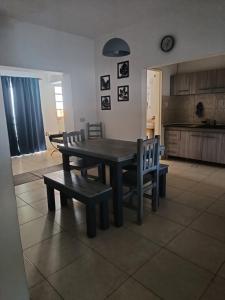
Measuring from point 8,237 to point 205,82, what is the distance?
4.78 m

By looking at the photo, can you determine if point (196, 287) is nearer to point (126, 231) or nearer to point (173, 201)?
point (126, 231)

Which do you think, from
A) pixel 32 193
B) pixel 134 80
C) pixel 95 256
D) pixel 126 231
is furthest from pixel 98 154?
pixel 134 80

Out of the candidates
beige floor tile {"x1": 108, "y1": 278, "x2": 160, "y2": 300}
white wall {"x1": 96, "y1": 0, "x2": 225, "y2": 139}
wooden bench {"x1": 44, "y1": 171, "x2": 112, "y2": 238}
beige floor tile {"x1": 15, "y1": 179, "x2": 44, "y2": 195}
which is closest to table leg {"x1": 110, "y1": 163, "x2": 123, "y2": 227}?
wooden bench {"x1": 44, "y1": 171, "x2": 112, "y2": 238}


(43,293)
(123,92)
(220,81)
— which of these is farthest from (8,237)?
(220,81)

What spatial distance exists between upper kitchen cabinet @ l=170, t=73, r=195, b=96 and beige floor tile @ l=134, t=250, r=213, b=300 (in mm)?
4020

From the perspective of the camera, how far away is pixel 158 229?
2260mm

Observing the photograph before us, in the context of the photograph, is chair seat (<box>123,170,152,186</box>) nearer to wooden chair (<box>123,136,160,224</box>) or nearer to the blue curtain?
wooden chair (<box>123,136,160,224</box>)

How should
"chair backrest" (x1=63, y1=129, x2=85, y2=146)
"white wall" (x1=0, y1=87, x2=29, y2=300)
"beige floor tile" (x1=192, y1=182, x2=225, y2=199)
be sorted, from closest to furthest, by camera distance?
"white wall" (x1=0, y1=87, x2=29, y2=300) → "beige floor tile" (x1=192, y1=182, x2=225, y2=199) → "chair backrest" (x1=63, y1=129, x2=85, y2=146)

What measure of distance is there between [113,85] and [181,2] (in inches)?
81.6

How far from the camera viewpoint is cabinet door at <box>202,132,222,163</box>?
13.7ft

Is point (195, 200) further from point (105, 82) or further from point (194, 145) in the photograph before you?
point (105, 82)

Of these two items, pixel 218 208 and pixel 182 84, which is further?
pixel 182 84

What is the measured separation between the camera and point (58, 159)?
217 inches

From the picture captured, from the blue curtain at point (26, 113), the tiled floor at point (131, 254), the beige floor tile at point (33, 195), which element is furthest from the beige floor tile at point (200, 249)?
the blue curtain at point (26, 113)
